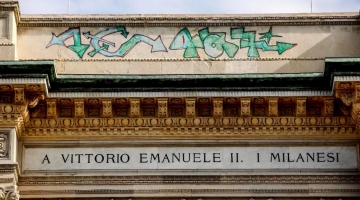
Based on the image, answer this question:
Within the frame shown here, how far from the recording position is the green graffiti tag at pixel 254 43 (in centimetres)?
3291

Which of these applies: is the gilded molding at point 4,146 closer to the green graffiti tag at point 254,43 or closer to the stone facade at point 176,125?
the stone facade at point 176,125

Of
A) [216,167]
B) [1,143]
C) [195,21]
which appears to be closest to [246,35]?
Result: [195,21]

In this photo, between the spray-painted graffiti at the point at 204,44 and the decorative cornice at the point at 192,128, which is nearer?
the decorative cornice at the point at 192,128

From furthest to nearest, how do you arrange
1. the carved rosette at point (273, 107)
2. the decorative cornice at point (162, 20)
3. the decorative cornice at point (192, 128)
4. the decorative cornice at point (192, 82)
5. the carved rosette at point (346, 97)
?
the decorative cornice at point (162, 20)
the decorative cornice at point (192, 128)
the carved rosette at point (273, 107)
the decorative cornice at point (192, 82)
the carved rosette at point (346, 97)

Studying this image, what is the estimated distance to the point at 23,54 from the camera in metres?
32.8

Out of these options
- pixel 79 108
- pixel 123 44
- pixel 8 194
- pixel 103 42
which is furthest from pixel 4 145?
pixel 123 44

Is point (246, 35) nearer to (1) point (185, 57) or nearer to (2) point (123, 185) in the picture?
(1) point (185, 57)

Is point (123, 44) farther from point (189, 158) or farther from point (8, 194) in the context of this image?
point (8, 194)

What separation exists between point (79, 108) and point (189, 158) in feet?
8.24

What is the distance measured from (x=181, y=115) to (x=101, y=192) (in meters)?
2.36

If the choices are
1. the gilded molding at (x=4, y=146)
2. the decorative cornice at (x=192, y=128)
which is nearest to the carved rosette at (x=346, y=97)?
the decorative cornice at (x=192, y=128)

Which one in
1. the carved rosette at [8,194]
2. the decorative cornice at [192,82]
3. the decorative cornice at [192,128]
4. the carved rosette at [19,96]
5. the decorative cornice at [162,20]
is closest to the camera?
the carved rosette at [8,194]

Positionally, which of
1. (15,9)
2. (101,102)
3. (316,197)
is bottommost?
(316,197)

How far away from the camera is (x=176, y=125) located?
104ft
